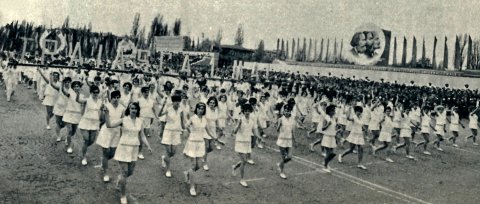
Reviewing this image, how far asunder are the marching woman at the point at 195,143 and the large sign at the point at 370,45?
39184mm

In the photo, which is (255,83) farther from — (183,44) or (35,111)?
(183,44)

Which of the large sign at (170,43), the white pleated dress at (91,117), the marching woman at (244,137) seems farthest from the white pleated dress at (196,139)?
the large sign at (170,43)

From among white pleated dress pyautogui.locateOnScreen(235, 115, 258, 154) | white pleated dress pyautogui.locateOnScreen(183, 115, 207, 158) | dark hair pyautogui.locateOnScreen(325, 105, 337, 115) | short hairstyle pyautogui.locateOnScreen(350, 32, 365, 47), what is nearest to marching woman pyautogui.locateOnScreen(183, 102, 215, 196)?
white pleated dress pyautogui.locateOnScreen(183, 115, 207, 158)

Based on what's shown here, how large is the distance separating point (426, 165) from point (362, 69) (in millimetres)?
29797

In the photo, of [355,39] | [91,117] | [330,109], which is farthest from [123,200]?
[355,39]

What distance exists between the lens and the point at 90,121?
28.4 ft

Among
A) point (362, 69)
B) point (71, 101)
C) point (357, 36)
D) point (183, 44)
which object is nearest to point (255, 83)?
point (71, 101)

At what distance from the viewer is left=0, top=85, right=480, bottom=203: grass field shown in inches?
283

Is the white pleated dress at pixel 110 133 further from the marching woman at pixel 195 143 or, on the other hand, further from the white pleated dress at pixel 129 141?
the marching woman at pixel 195 143

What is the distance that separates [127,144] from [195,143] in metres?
1.30

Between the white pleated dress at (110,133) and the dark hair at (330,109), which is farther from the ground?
the dark hair at (330,109)

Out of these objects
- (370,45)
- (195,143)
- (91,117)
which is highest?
(370,45)

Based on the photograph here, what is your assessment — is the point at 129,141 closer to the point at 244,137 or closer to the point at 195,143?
the point at 195,143

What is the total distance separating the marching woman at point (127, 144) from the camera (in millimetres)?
6555
